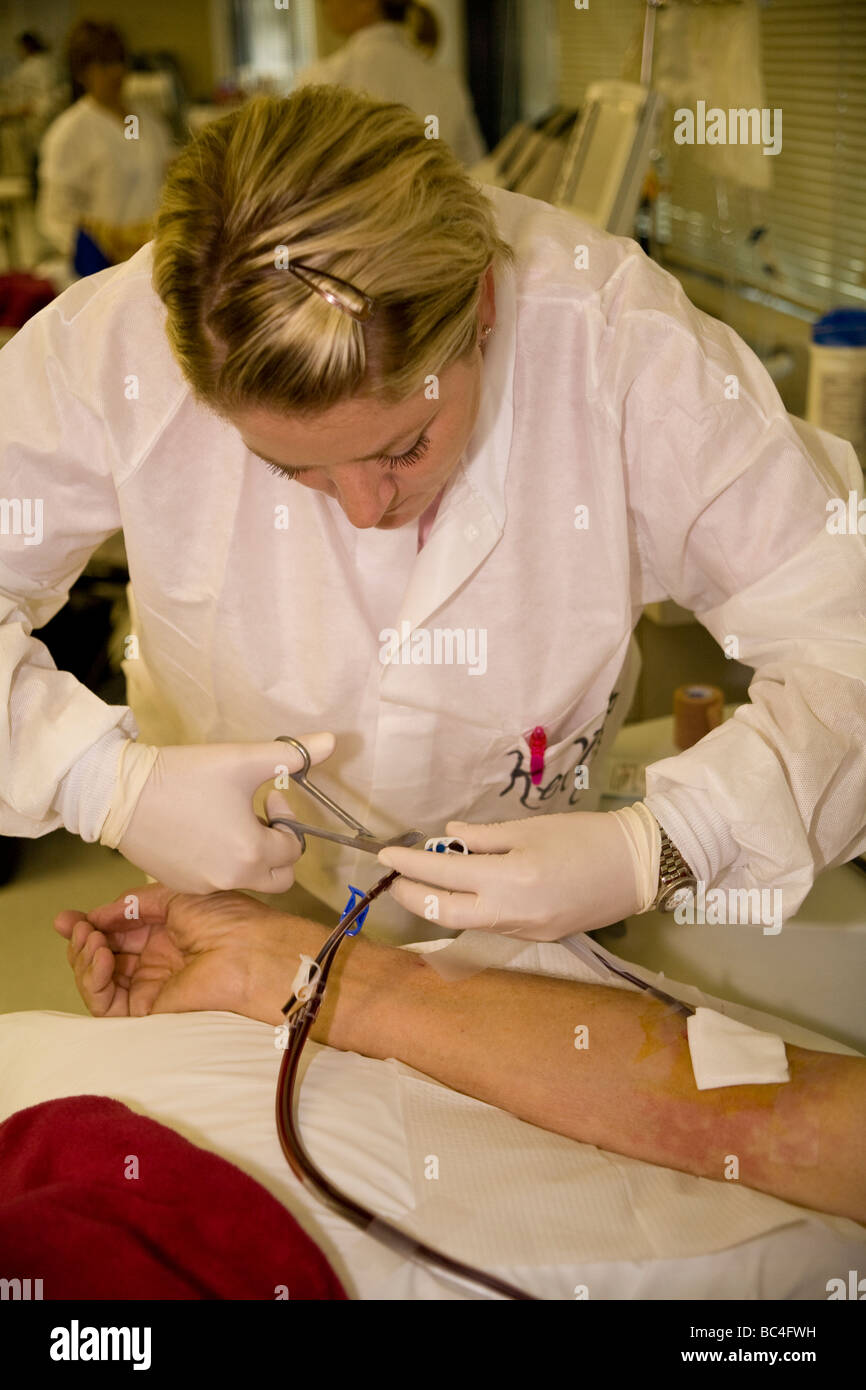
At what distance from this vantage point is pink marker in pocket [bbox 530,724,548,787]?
133 centimetres


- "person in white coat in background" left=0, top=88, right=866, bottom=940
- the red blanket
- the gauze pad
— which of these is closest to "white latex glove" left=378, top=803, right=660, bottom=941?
"person in white coat in background" left=0, top=88, right=866, bottom=940

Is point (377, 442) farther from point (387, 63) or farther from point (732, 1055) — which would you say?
point (387, 63)

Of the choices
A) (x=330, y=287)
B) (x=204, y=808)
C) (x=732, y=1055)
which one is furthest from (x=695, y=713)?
(x=330, y=287)

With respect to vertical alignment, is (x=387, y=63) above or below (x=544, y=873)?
above

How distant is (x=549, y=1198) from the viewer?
1.02m

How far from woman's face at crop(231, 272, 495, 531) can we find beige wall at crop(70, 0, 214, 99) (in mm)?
6196

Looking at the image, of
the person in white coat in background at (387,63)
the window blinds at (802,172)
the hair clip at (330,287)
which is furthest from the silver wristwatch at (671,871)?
the person in white coat in background at (387,63)

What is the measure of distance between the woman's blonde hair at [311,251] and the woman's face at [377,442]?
22 mm

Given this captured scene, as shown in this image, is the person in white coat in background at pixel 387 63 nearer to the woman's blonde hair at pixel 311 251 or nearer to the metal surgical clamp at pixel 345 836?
the woman's blonde hair at pixel 311 251

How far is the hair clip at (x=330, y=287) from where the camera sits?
923mm

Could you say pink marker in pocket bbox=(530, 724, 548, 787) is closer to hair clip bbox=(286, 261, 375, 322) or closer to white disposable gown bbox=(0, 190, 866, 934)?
white disposable gown bbox=(0, 190, 866, 934)

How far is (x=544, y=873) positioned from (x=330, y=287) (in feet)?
1.74

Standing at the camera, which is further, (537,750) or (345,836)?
(537,750)

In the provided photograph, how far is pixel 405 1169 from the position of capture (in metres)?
1.04
